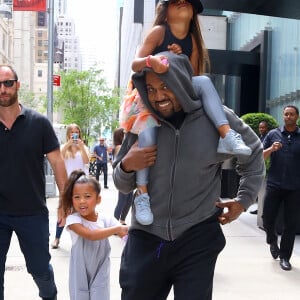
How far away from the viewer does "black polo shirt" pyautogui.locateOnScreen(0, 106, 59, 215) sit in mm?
4242

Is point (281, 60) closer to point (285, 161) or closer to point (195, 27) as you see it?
point (285, 161)

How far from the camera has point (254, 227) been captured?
9852 mm

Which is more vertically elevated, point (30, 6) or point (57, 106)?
point (30, 6)

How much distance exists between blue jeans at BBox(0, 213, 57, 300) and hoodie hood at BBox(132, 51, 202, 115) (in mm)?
1987

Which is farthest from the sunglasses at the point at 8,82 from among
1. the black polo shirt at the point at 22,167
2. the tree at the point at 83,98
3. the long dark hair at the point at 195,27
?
the tree at the point at 83,98

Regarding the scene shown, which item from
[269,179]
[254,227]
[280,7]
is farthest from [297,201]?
[280,7]

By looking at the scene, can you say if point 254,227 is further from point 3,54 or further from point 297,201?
point 3,54

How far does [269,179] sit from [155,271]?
447cm

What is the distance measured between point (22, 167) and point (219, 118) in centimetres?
211

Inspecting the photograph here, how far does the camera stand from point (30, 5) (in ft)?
50.1

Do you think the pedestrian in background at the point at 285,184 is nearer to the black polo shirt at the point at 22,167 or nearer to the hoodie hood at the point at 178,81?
the black polo shirt at the point at 22,167

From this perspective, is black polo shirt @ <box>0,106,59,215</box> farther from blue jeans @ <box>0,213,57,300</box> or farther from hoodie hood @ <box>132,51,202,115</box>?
hoodie hood @ <box>132,51,202,115</box>

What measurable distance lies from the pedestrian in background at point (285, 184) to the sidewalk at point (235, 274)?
11.6 inches

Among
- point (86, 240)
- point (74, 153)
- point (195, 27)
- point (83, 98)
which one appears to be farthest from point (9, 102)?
point (83, 98)
